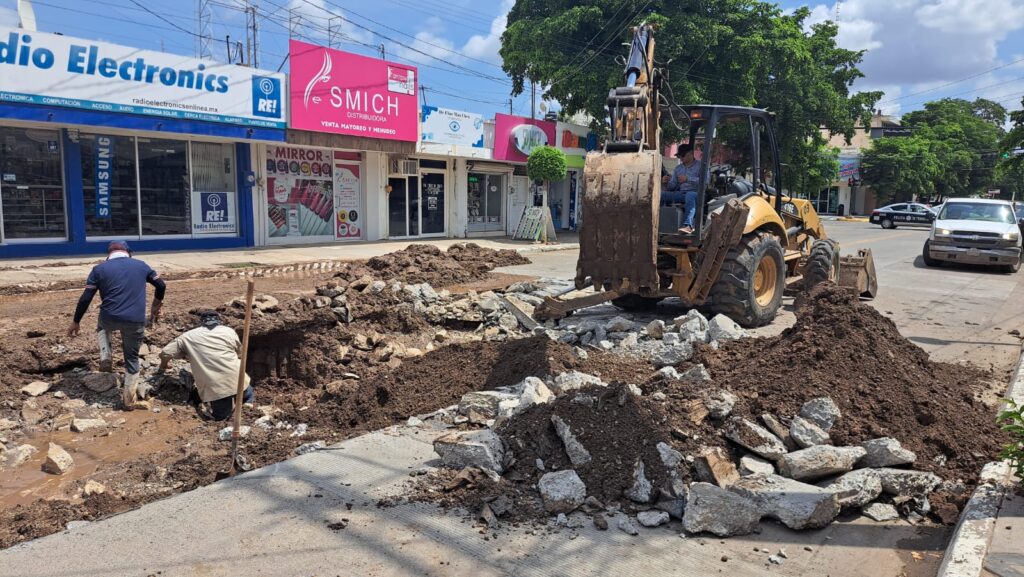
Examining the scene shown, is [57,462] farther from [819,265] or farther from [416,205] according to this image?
[416,205]

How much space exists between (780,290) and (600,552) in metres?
6.86

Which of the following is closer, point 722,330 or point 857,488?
point 857,488

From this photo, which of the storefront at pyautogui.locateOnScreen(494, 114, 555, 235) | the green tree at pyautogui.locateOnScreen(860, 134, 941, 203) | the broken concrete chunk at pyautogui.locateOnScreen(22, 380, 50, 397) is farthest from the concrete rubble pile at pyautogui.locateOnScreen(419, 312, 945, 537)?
the green tree at pyautogui.locateOnScreen(860, 134, 941, 203)

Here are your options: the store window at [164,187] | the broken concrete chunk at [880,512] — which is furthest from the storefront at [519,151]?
the broken concrete chunk at [880,512]

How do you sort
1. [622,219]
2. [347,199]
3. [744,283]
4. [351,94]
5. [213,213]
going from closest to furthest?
[622,219] → [744,283] → [213,213] → [351,94] → [347,199]

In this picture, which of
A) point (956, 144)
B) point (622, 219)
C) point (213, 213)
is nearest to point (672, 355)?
point (622, 219)

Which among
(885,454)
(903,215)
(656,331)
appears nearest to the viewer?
(885,454)

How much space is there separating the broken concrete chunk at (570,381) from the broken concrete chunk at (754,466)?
4.97ft

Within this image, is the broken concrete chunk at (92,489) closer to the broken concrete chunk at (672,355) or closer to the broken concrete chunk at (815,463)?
the broken concrete chunk at (815,463)

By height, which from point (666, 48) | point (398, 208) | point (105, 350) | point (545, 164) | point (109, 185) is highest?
point (666, 48)

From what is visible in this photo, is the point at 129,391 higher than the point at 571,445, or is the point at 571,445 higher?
the point at 571,445

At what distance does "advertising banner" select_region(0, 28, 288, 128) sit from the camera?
13453 millimetres

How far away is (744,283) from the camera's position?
8.52 m

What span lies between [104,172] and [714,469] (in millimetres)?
16045
